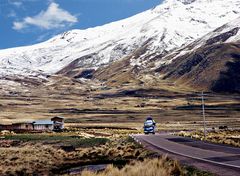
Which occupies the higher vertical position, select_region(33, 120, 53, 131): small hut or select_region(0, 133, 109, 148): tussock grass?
select_region(33, 120, 53, 131): small hut

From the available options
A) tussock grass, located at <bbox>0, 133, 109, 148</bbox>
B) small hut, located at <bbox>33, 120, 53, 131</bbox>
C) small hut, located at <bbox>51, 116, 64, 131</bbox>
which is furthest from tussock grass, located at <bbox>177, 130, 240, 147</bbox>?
small hut, located at <bbox>33, 120, 53, 131</bbox>

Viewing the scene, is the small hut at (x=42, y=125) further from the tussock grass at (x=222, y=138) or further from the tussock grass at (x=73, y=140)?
the tussock grass at (x=222, y=138)

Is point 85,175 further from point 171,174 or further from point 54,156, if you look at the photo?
point 54,156

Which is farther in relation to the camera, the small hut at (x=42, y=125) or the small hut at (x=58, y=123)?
the small hut at (x=42, y=125)

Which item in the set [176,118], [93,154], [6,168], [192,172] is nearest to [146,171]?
[192,172]

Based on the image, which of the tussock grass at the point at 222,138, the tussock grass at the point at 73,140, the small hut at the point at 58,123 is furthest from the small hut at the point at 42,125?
the tussock grass at the point at 222,138

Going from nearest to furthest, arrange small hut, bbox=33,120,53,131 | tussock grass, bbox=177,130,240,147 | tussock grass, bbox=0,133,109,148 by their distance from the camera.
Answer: tussock grass, bbox=177,130,240,147
tussock grass, bbox=0,133,109,148
small hut, bbox=33,120,53,131

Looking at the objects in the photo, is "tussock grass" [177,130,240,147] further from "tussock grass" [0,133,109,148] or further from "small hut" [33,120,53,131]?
"small hut" [33,120,53,131]

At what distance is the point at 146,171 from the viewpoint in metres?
21.8

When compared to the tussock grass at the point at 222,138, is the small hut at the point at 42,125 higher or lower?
higher

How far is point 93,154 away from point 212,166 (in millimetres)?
22489

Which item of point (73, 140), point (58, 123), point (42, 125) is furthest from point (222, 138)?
point (42, 125)

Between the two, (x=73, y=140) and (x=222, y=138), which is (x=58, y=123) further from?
(x=222, y=138)

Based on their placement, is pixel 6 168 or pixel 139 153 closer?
pixel 6 168
